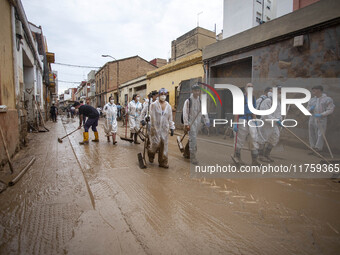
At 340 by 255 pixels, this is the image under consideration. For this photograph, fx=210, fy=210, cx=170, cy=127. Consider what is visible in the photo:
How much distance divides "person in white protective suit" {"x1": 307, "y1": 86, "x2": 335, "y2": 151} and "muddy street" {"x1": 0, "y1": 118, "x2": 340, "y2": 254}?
2.64 meters

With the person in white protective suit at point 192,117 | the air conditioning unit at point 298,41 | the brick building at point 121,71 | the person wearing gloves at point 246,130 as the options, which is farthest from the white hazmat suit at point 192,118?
the brick building at point 121,71

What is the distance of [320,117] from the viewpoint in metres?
6.05

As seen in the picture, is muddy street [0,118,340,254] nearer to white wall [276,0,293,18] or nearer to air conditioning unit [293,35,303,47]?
air conditioning unit [293,35,303,47]

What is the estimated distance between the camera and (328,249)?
197 centimetres

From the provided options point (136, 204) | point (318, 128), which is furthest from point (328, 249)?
point (318, 128)

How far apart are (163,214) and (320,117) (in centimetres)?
577

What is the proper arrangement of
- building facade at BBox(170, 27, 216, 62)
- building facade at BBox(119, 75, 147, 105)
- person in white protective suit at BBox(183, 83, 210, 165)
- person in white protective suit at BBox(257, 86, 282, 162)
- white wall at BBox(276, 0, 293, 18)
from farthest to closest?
building facade at BBox(170, 27, 216, 62) < building facade at BBox(119, 75, 147, 105) < white wall at BBox(276, 0, 293, 18) < person in white protective suit at BBox(257, 86, 282, 162) < person in white protective suit at BBox(183, 83, 210, 165)

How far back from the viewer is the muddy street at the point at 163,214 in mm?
1989

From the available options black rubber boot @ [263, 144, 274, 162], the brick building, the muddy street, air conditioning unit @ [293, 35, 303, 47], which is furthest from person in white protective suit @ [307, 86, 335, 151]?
the brick building

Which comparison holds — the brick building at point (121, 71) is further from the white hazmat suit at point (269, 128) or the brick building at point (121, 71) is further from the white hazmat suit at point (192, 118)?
the white hazmat suit at point (269, 128)

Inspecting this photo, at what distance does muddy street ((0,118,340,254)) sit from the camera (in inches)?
78.3

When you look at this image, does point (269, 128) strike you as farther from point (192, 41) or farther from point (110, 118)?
point (192, 41)

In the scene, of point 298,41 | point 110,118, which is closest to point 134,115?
point 110,118

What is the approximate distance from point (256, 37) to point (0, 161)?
941 centimetres
